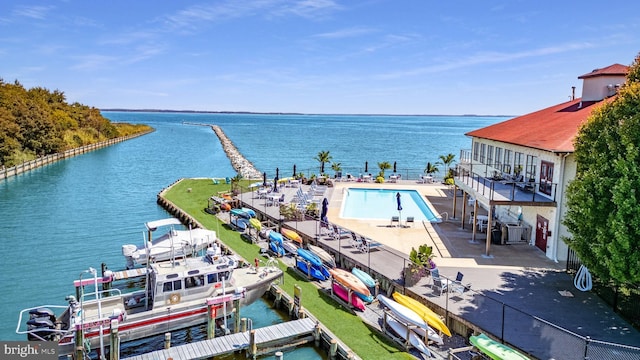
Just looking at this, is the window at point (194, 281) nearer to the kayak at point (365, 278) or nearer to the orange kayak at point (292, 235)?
the kayak at point (365, 278)

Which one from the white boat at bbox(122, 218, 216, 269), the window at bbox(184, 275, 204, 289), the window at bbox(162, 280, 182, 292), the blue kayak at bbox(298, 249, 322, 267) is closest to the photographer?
the window at bbox(162, 280, 182, 292)

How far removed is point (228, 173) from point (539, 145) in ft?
156

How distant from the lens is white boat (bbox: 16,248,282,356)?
49.5 feet

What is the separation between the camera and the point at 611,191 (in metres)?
13.7

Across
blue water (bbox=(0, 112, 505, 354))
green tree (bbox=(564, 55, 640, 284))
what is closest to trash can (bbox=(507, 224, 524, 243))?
green tree (bbox=(564, 55, 640, 284))

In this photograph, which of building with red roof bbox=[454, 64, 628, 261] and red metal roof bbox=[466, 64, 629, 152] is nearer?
building with red roof bbox=[454, 64, 628, 261]

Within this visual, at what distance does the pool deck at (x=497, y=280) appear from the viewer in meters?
14.1

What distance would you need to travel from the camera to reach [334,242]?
24.4 metres

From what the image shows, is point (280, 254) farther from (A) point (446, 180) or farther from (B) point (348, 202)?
(A) point (446, 180)

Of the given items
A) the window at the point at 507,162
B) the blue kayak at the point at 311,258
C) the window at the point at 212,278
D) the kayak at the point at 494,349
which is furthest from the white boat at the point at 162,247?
Answer: the window at the point at 507,162

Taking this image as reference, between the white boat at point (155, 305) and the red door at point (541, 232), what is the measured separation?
1380 centimetres

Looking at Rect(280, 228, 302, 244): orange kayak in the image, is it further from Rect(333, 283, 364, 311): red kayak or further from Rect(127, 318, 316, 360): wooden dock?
Rect(127, 318, 316, 360): wooden dock

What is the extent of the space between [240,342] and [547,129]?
20.1 metres

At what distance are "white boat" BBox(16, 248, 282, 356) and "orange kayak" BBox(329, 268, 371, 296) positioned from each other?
295 centimetres
